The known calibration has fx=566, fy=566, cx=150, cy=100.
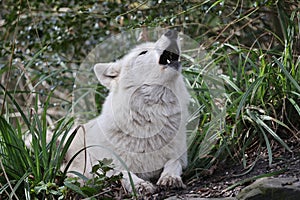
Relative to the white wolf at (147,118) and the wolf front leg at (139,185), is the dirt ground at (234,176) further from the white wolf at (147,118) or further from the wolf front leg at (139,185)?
the white wolf at (147,118)

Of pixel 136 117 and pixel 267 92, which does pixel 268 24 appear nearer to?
pixel 267 92

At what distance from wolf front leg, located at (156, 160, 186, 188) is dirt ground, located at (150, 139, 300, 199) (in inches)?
2.1

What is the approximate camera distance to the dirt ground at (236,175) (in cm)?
349

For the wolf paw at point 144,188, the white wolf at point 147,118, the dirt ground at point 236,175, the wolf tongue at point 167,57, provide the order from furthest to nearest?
1. the wolf tongue at point 167,57
2. the white wolf at point 147,118
3. the wolf paw at point 144,188
4. the dirt ground at point 236,175

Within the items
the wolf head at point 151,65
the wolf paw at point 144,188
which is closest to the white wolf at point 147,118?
the wolf head at point 151,65

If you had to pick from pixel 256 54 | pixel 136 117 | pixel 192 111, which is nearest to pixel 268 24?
pixel 256 54

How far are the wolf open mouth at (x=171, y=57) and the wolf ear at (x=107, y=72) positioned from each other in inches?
15.1

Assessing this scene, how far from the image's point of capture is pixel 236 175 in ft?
12.3

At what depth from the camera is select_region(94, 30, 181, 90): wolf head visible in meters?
4.01

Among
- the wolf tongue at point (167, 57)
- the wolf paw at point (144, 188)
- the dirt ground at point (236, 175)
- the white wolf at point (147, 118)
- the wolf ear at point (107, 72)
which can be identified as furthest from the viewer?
the wolf ear at point (107, 72)

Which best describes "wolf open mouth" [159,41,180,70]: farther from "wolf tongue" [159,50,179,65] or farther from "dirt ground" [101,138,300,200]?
"dirt ground" [101,138,300,200]

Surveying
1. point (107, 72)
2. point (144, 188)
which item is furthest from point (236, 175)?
point (107, 72)

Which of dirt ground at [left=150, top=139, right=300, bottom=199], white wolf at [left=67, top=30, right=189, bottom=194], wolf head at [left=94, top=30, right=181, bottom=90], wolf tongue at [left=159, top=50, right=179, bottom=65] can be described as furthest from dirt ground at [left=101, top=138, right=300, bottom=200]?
wolf tongue at [left=159, top=50, right=179, bottom=65]

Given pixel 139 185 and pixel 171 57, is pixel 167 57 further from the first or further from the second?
pixel 139 185
